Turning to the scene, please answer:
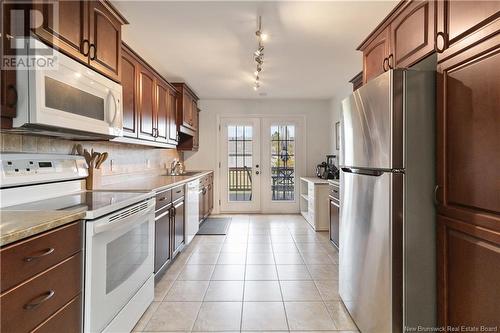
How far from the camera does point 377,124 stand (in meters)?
1.62

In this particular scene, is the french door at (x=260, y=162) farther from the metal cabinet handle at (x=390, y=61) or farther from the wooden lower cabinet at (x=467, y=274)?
the wooden lower cabinet at (x=467, y=274)

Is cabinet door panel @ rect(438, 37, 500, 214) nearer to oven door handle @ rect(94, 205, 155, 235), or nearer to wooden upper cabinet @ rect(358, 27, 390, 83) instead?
wooden upper cabinet @ rect(358, 27, 390, 83)

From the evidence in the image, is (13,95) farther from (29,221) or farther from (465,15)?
(465,15)

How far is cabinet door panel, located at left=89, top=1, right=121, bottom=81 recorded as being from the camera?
1.83 meters

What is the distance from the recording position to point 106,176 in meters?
2.81

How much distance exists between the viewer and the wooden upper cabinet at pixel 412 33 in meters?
1.57

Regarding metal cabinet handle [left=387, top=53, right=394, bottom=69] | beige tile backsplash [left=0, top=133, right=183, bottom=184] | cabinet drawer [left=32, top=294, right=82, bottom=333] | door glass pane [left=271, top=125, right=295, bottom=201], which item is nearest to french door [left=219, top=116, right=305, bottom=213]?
door glass pane [left=271, top=125, right=295, bottom=201]

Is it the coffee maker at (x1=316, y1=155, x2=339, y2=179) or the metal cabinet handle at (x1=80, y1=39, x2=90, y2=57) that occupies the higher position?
the metal cabinet handle at (x1=80, y1=39, x2=90, y2=57)

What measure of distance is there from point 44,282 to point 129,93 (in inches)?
79.7

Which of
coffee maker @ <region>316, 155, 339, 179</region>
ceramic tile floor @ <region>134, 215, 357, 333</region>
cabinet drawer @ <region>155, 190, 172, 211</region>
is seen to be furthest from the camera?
coffee maker @ <region>316, 155, 339, 179</region>

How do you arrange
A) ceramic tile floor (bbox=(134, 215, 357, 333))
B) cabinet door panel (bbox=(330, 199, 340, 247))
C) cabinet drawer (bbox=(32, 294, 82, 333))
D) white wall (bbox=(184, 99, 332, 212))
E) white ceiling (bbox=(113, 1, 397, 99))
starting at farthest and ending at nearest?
white wall (bbox=(184, 99, 332, 212)), cabinet door panel (bbox=(330, 199, 340, 247)), white ceiling (bbox=(113, 1, 397, 99)), ceramic tile floor (bbox=(134, 215, 357, 333)), cabinet drawer (bbox=(32, 294, 82, 333))

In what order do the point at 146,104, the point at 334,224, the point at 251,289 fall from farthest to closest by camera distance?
the point at 334,224 → the point at 146,104 → the point at 251,289

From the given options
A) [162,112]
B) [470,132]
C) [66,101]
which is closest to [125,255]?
[66,101]

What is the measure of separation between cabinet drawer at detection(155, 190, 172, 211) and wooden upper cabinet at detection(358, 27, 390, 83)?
7.11ft
